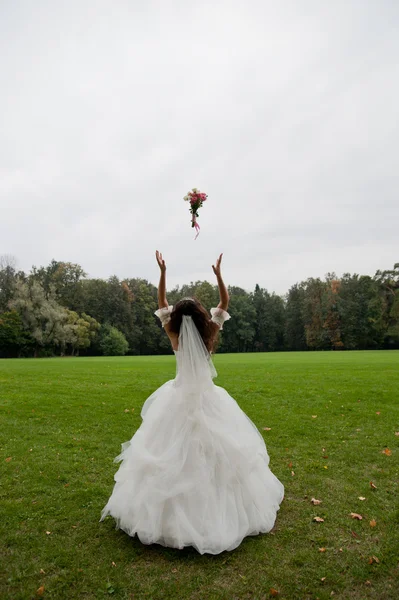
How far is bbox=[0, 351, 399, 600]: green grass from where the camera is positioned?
419 cm

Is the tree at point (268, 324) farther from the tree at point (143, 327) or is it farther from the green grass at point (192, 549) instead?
the green grass at point (192, 549)

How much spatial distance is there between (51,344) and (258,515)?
65750 millimetres

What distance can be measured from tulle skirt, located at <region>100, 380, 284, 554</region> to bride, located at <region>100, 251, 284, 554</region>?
0.01m

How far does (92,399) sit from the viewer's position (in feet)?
46.9

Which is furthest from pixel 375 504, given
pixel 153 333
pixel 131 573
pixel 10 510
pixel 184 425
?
pixel 153 333

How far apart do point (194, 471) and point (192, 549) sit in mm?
954

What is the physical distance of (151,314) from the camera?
84.6 m

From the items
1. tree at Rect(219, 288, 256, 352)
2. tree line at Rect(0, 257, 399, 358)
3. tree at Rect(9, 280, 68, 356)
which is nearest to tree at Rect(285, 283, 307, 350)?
tree line at Rect(0, 257, 399, 358)

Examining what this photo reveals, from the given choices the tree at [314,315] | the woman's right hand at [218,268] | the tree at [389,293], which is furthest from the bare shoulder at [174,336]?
the tree at [314,315]

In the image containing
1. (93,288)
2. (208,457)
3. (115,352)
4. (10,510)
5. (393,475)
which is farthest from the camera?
(93,288)

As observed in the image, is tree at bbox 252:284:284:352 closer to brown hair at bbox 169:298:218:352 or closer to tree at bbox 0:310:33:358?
tree at bbox 0:310:33:358

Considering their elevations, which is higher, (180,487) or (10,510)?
(180,487)

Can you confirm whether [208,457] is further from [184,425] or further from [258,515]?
[258,515]

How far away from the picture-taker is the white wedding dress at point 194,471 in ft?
15.5
